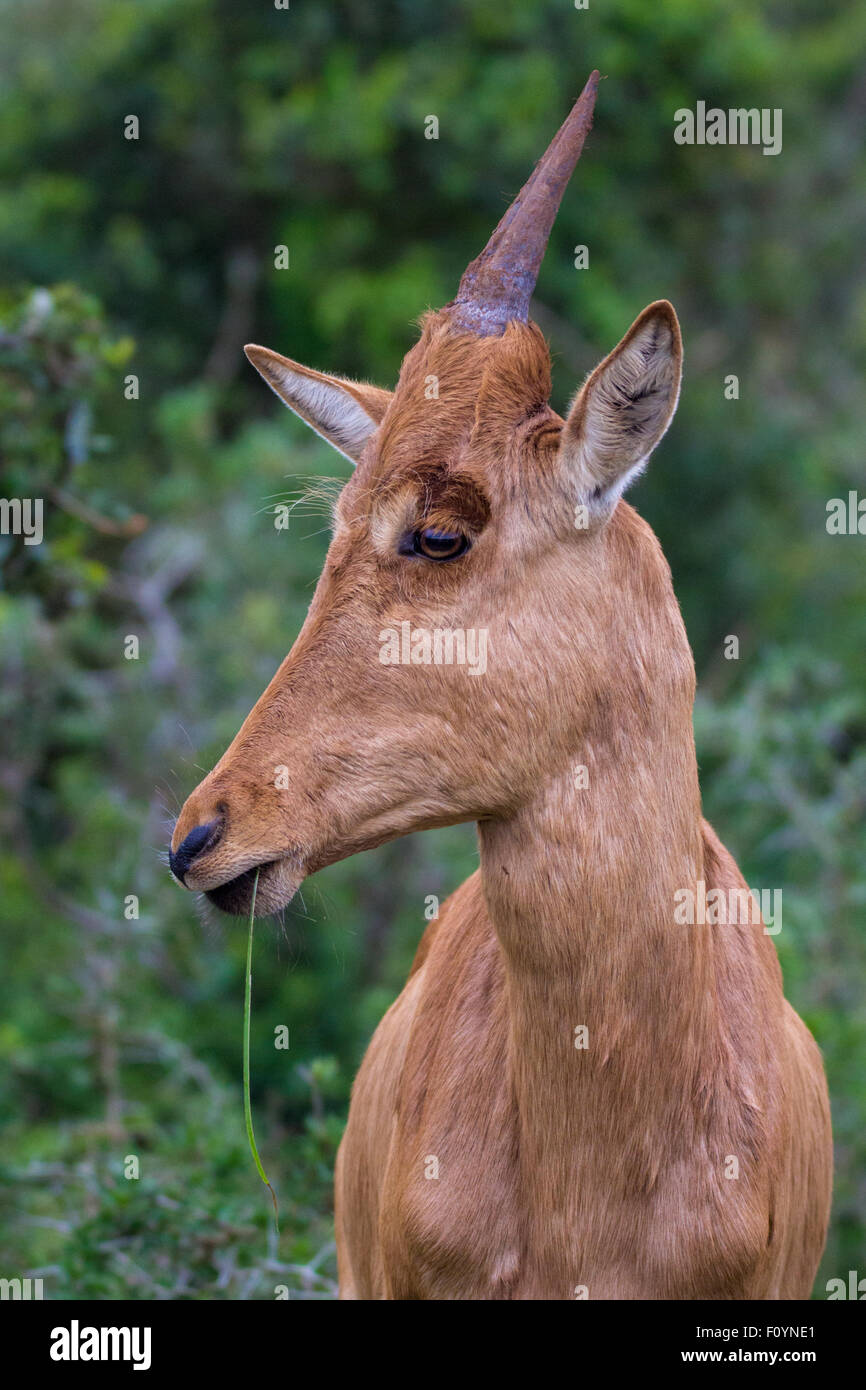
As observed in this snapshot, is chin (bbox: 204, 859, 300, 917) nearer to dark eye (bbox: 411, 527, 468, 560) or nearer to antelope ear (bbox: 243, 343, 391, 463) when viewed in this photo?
dark eye (bbox: 411, 527, 468, 560)

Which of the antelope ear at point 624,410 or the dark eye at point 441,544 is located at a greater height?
the antelope ear at point 624,410

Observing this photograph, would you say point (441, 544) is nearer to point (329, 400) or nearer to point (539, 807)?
point (539, 807)

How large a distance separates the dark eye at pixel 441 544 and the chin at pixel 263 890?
0.77 m

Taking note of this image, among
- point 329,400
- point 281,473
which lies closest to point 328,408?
point 329,400

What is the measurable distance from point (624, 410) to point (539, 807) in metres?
0.90

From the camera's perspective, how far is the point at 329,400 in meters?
4.36

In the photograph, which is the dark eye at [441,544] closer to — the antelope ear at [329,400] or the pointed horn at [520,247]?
the pointed horn at [520,247]

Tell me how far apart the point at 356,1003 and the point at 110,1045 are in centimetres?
278

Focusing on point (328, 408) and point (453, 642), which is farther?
point (328, 408)

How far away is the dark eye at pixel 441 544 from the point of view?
3660 millimetres

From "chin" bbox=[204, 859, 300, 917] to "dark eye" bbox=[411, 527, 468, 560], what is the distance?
2.54ft

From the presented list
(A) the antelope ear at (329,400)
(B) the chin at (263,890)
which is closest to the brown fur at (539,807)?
(B) the chin at (263,890)
